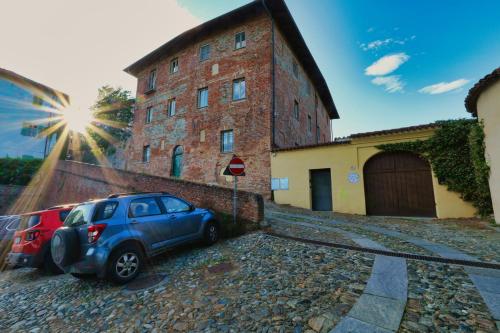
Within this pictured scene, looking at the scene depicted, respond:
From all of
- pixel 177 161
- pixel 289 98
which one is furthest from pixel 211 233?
pixel 289 98

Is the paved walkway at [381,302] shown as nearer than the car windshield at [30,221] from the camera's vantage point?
Yes

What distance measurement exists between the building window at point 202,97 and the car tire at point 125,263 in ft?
43.0

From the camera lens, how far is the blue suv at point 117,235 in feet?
12.2

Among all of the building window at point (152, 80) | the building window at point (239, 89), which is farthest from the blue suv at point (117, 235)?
the building window at point (152, 80)

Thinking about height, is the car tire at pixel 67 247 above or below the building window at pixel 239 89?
below

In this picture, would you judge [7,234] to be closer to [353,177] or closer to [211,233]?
[211,233]

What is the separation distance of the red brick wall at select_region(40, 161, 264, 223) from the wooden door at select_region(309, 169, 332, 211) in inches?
215

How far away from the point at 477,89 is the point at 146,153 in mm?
20184

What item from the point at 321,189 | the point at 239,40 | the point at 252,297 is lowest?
the point at 252,297

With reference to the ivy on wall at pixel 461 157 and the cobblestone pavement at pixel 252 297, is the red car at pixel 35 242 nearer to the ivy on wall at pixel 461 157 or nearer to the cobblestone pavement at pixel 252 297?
the cobblestone pavement at pixel 252 297

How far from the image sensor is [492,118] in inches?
265

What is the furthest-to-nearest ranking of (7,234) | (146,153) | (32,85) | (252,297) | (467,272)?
1. (32,85)
2. (146,153)
3. (7,234)
4. (467,272)
5. (252,297)

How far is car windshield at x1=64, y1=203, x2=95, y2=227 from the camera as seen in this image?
3.96 metres

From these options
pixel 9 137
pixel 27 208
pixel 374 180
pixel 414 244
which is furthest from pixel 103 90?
pixel 414 244
